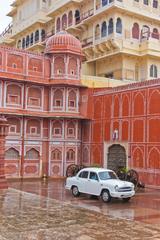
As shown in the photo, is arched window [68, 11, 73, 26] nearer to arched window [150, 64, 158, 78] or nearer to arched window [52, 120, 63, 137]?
arched window [150, 64, 158, 78]

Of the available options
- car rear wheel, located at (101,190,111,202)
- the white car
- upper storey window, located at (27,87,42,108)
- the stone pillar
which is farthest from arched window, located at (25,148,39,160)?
car rear wheel, located at (101,190,111,202)

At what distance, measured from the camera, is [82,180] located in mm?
18891

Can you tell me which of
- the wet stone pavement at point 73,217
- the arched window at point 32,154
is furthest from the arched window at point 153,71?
the wet stone pavement at point 73,217

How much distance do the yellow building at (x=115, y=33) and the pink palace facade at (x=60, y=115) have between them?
470 centimetres

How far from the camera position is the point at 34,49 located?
43.9 m

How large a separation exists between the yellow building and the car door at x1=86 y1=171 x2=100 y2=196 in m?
16.3

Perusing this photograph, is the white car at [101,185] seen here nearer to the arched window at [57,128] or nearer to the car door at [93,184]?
the car door at [93,184]

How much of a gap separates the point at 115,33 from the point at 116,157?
12952mm

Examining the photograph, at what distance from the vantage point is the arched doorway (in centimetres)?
2688

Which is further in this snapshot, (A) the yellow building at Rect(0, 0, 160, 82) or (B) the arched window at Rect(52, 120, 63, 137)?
(A) the yellow building at Rect(0, 0, 160, 82)

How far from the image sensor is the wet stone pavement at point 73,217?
35.6 ft

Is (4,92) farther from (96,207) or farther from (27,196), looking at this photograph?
(96,207)

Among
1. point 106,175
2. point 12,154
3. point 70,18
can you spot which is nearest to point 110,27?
point 70,18

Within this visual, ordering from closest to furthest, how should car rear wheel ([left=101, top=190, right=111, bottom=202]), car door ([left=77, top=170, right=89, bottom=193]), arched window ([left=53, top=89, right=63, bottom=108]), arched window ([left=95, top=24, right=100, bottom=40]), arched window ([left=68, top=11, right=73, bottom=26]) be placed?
car rear wheel ([left=101, top=190, right=111, bottom=202]) < car door ([left=77, top=170, right=89, bottom=193]) < arched window ([left=53, top=89, right=63, bottom=108]) < arched window ([left=95, top=24, right=100, bottom=40]) < arched window ([left=68, top=11, right=73, bottom=26])
